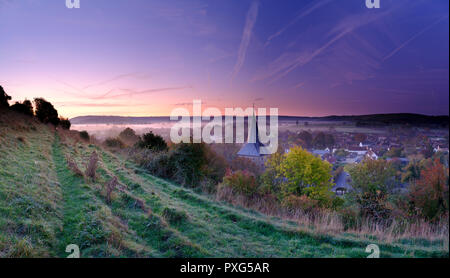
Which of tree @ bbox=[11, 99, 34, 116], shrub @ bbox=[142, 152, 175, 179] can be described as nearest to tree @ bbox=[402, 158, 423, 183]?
shrub @ bbox=[142, 152, 175, 179]

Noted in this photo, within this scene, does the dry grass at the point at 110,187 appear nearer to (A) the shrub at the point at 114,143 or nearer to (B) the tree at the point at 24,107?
(A) the shrub at the point at 114,143

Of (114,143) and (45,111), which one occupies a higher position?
(45,111)

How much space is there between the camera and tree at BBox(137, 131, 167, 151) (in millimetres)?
4004

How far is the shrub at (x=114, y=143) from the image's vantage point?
3640 millimetres

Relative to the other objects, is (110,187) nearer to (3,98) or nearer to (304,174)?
(3,98)

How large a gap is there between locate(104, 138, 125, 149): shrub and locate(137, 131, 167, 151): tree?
12.7 inches

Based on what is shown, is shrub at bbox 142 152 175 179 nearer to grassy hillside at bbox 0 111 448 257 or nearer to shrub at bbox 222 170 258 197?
grassy hillside at bbox 0 111 448 257

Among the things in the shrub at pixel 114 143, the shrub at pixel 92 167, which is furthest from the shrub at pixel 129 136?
the shrub at pixel 92 167

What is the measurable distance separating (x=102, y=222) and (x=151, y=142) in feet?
6.82

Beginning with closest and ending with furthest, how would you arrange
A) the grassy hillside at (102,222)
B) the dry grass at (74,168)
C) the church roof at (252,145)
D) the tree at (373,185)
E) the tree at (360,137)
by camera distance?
the grassy hillside at (102,222), the dry grass at (74,168), the tree at (373,185), the church roof at (252,145), the tree at (360,137)

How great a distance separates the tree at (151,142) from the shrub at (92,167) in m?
0.96

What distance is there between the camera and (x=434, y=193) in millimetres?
2904

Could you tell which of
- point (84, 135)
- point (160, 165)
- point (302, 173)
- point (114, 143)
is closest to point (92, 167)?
point (84, 135)
